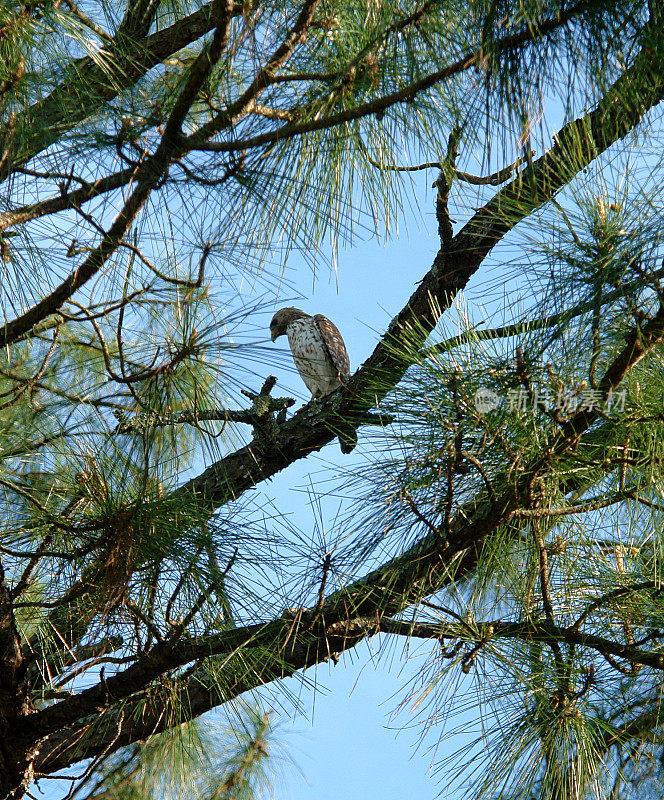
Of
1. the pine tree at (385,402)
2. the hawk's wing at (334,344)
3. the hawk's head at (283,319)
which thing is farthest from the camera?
the hawk's head at (283,319)

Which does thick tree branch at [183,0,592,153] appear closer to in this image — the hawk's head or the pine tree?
the pine tree

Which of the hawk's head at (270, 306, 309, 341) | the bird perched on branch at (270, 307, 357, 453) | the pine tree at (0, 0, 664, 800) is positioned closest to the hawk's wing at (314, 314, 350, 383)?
the bird perched on branch at (270, 307, 357, 453)

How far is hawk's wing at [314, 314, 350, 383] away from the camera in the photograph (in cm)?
412

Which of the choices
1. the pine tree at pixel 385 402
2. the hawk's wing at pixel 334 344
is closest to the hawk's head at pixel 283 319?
the hawk's wing at pixel 334 344

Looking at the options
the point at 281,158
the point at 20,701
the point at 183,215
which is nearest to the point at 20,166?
the point at 183,215

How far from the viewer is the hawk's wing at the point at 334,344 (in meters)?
4.12

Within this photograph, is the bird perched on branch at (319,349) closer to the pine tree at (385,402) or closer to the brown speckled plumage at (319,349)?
the brown speckled plumage at (319,349)

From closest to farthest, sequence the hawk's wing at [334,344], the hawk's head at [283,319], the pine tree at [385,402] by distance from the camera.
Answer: the pine tree at [385,402] < the hawk's wing at [334,344] < the hawk's head at [283,319]

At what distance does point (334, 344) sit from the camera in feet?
13.6

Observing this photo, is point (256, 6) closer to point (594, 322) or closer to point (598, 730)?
point (594, 322)

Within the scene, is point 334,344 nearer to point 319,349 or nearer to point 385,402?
point 319,349

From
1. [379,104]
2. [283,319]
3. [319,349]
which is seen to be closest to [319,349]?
[319,349]

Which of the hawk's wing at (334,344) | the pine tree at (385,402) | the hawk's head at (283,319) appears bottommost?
the pine tree at (385,402)

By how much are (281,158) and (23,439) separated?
3.24 feet
